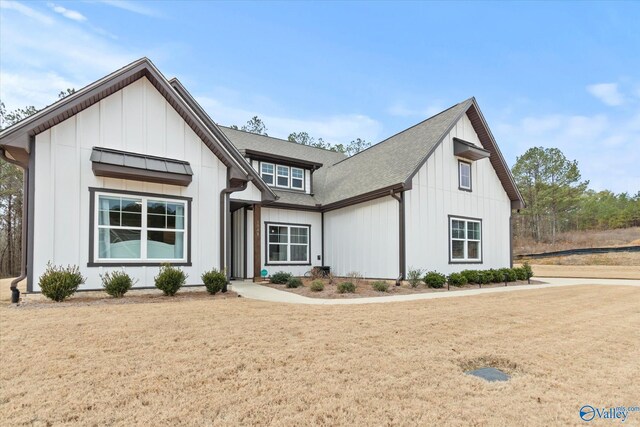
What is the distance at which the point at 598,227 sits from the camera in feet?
167

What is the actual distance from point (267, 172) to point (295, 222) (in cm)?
271

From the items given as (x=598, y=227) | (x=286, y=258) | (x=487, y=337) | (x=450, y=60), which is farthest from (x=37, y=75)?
(x=598, y=227)

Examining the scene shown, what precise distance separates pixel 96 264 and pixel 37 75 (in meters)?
11.9

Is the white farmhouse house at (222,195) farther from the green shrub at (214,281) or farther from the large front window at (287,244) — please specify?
the green shrub at (214,281)

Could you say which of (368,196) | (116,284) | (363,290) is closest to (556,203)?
(368,196)

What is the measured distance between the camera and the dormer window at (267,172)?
53.9ft

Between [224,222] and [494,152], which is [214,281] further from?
[494,152]

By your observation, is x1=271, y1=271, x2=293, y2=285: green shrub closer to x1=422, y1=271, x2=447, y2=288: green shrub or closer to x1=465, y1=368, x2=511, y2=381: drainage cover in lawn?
x1=422, y1=271, x2=447, y2=288: green shrub

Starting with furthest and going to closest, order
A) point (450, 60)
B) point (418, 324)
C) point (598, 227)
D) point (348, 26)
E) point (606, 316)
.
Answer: point (598, 227)
point (450, 60)
point (348, 26)
point (606, 316)
point (418, 324)

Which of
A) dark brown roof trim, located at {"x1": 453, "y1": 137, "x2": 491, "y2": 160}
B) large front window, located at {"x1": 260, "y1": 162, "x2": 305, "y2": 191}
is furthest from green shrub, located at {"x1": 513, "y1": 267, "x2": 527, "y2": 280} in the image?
large front window, located at {"x1": 260, "y1": 162, "x2": 305, "y2": 191}

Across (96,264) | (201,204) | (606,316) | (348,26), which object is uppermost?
(348,26)

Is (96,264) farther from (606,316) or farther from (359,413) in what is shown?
(606,316)

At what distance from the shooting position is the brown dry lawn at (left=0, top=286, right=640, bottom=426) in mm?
3084

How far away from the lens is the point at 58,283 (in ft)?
26.4
